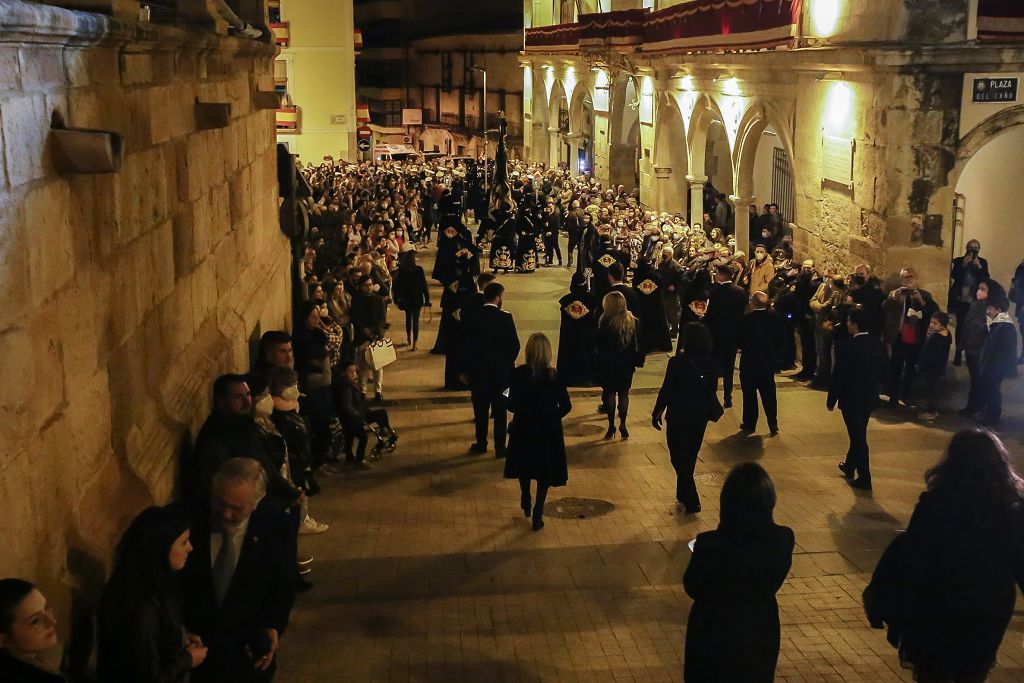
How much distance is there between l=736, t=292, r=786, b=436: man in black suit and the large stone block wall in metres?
5.44

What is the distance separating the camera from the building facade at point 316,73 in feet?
141

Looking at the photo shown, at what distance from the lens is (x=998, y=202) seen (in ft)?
57.7

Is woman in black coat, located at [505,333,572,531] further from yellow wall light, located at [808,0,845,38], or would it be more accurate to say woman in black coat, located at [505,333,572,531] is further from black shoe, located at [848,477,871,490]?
yellow wall light, located at [808,0,845,38]

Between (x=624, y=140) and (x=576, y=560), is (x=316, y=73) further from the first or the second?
(x=576, y=560)

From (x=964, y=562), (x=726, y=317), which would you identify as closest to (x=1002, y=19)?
(x=726, y=317)

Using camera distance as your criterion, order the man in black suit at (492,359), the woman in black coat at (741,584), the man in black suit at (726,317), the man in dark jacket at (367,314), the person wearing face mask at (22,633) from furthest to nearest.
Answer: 1. the man in dark jacket at (367,314)
2. the man in black suit at (726,317)
3. the man in black suit at (492,359)
4. the woman in black coat at (741,584)
5. the person wearing face mask at (22,633)

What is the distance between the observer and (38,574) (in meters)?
4.10

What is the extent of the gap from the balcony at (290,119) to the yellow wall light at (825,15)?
2850 cm

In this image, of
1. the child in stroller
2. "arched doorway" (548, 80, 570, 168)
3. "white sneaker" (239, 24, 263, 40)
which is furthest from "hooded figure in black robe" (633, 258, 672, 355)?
"arched doorway" (548, 80, 570, 168)

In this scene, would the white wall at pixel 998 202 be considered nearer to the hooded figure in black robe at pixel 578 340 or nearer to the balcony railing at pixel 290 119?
the hooded figure in black robe at pixel 578 340

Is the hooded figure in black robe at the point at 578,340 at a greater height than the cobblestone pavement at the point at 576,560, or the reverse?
the hooded figure in black robe at the point at 578,340

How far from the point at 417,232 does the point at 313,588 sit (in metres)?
21.7

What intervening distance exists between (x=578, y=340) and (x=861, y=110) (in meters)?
5.87

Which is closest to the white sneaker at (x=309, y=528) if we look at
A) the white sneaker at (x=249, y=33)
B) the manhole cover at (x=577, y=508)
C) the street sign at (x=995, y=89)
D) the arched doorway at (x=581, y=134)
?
the manhole cover at (x=577, y=508)
